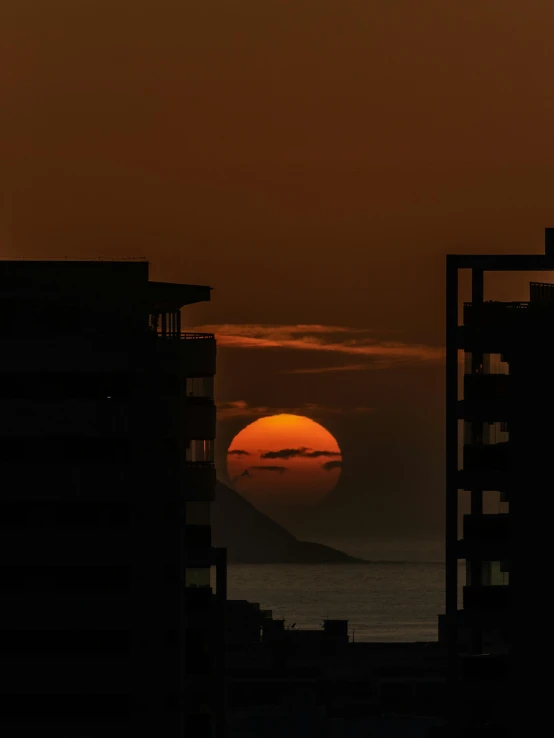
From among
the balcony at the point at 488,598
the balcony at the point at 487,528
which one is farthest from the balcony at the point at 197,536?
the balcony at the point at 488,598

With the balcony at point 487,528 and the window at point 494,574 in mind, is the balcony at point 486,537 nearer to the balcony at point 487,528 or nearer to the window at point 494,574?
the balcony at point 487,528

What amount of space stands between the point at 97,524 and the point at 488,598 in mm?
21017

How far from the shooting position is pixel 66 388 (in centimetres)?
9319

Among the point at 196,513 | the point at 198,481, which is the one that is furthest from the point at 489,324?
the point at 196,513

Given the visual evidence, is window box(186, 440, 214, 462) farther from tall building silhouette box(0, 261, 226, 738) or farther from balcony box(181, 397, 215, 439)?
tall building silhouette box(0, 261, 226, 738)

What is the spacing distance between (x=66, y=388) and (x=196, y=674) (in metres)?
16.1

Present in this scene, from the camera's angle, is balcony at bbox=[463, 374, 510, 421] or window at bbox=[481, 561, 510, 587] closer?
window at bbox=[481, 561, 510, 587]

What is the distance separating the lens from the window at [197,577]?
95.6 metres

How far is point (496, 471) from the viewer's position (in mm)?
99062

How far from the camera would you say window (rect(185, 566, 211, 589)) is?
314 ft

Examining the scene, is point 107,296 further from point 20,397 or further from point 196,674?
point 196,674

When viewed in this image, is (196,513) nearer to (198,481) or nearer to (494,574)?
(198,481)

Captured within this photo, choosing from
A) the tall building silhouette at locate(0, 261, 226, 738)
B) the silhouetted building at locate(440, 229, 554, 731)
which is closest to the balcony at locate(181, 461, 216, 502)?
the tall building silhouette at locate(0, 261, 226, 738)

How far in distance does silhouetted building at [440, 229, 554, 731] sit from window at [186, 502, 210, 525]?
12.9 m
